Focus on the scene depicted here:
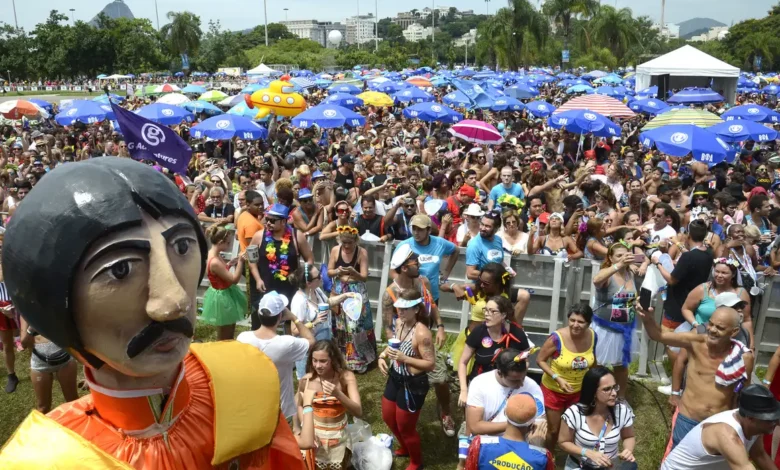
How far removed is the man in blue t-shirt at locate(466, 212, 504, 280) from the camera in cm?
631

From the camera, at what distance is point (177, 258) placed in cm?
210

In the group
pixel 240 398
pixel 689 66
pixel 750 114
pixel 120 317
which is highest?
pixel 689 66

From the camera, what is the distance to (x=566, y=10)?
5409cm

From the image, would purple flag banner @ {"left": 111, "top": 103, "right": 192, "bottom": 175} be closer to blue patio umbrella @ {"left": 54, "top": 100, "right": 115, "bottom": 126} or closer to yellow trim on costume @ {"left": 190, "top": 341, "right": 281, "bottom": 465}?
yellow trim on costume @ {"left": 190, "top": 341, "right": 281, "bottom": 465}

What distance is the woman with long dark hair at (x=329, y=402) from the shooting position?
446cm

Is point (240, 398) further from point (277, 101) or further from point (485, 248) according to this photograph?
point (277, 101)

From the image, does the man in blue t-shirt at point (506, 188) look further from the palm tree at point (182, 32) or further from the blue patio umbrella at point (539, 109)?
the palm tree at point (182, 32)

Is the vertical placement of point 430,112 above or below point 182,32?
below

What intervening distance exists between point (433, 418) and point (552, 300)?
185 centimetres

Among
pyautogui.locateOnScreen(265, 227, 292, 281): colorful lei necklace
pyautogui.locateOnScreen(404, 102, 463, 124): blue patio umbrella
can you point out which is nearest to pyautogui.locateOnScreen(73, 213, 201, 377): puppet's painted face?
pyautogui.locateOnScreen(265, 227, 292, 281): colorful lei necklace

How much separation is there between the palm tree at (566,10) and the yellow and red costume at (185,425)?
55.3m

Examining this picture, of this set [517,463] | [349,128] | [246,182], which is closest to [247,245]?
[246,182]

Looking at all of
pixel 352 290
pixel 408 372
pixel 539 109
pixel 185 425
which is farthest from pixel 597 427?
pixel 539 109

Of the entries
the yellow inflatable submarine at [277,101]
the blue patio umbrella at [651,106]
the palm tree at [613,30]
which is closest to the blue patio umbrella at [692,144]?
the yellow inflatable submarine at [277,101]
